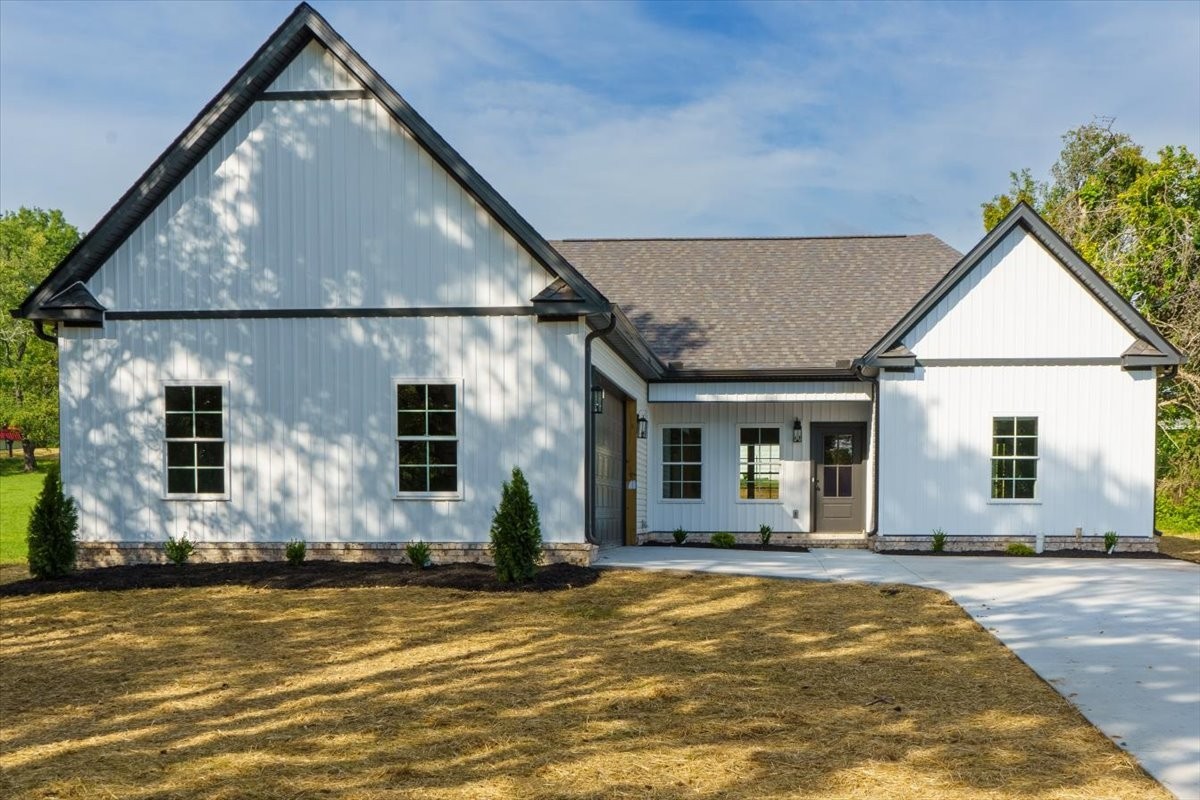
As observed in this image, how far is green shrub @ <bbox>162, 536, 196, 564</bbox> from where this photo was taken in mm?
13688

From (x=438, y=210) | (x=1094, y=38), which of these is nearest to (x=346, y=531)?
(x=438, y=210)

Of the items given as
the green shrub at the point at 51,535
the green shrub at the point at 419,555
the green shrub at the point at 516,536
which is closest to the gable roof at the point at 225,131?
the green shrub at the point at 51,535

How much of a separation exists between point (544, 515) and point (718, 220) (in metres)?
32.1

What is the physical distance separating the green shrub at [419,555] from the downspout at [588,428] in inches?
80.5

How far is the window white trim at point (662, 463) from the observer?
19.5 m

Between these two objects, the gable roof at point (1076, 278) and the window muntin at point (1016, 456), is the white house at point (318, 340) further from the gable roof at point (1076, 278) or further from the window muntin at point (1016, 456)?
the window muntin at point (1016, 456)

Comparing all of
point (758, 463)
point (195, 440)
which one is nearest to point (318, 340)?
point (195, 440)

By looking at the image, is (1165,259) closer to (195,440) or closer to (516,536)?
(516,536)

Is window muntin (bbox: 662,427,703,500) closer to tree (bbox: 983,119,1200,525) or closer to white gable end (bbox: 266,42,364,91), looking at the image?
white gable end (bbox: 266,42,364,91)

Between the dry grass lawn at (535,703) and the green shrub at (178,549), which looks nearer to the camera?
the dry grass lawn at (535,703)

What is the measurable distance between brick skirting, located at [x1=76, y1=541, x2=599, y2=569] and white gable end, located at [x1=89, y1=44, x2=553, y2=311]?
3.16 metres

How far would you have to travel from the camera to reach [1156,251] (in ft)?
91.3

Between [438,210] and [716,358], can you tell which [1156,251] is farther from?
[438,210]

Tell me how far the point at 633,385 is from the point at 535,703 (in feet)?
35.5
